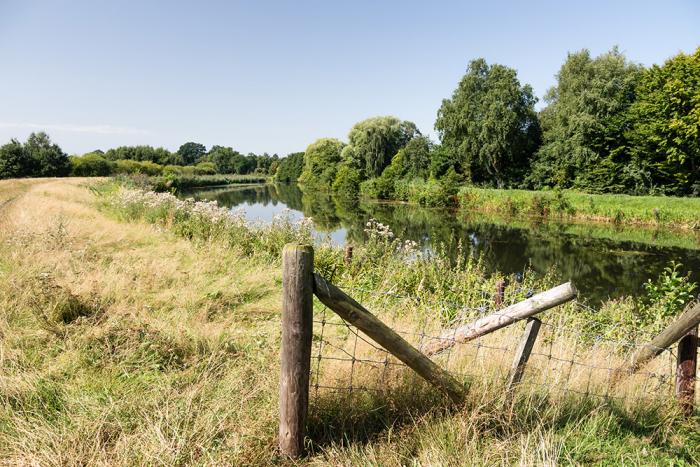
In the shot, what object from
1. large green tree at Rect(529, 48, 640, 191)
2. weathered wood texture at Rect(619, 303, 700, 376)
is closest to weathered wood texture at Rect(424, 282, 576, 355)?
weathered wood texture at Rect(619, 303, 700, 376)

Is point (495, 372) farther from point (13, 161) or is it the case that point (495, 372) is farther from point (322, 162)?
point (322, 162)

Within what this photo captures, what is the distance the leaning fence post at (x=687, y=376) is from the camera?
326 centimetres

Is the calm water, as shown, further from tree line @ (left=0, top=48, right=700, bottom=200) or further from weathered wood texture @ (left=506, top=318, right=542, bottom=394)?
tree line @ (left=0, top=48, right=700, bottom=200)

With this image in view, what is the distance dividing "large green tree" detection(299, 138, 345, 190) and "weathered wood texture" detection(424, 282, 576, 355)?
63.3 meters

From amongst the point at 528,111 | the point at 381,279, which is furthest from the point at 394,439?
the point at 528,111

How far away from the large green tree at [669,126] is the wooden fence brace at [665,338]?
31403 mm

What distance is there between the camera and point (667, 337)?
3.26m

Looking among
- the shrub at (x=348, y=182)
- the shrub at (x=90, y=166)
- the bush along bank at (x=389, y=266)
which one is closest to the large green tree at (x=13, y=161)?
the shrub at (x=90, y=166)

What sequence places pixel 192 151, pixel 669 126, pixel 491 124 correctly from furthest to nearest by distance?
1. pixel 192 151
2. pixel 491 124
3. pixel 669 126

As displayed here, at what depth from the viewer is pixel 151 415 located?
111 inches

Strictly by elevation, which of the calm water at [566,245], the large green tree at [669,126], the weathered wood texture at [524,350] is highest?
the large green tree at [669,126]

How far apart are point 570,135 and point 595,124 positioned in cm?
237

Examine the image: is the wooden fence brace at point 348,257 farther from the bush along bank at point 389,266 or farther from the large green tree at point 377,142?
the large green tree at point 377,142

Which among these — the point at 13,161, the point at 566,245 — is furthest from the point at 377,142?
the point at 13,161
